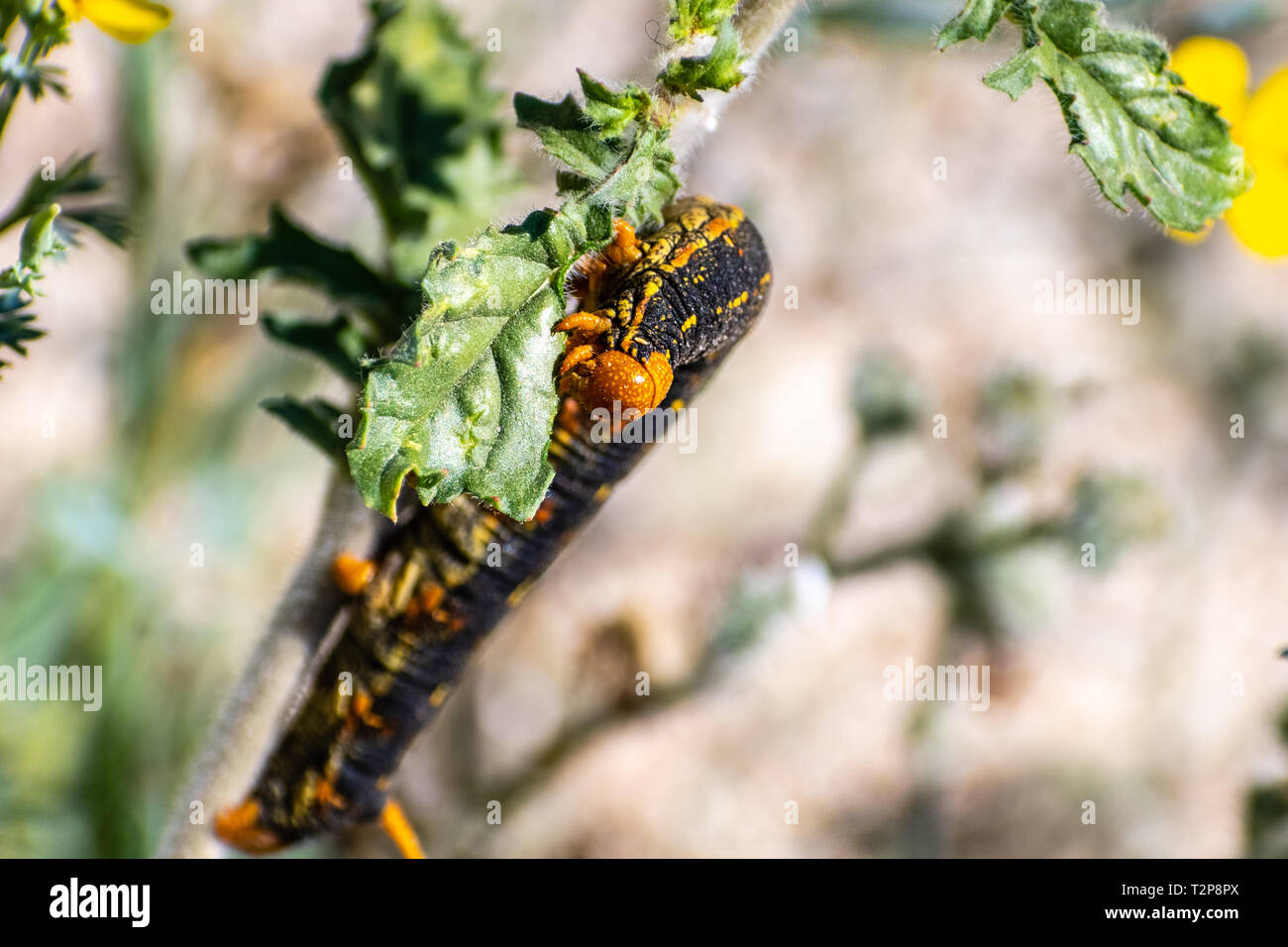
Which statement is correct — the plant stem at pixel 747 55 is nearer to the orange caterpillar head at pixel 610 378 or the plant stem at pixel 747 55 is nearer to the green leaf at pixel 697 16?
the green leaf at pixel 697 16

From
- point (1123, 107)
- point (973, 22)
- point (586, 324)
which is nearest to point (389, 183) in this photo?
point (586, 324)

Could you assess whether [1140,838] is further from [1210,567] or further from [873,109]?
[873,109]

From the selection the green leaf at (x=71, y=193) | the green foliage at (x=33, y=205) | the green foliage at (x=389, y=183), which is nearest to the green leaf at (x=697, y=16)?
the green foliage at (x=389, y=183)

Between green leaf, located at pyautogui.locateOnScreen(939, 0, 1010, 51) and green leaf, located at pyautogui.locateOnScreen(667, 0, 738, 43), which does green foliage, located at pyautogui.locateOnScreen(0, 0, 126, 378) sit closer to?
green leaf, located at pyautogui.locateOnScreen(667, 0, 738, 43)

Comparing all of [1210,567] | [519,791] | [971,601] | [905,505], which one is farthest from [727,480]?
[1210,567]

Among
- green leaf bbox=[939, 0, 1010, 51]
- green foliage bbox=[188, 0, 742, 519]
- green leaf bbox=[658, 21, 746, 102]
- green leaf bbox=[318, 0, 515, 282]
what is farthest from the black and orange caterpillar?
green leaf bbox=[318, 0, 515, 282]

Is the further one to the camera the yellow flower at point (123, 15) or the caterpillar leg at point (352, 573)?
the caterpillar leg at point (352, 573)
